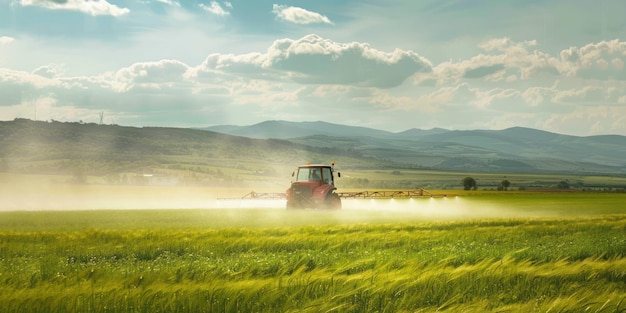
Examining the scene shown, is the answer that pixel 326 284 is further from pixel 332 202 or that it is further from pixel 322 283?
pixel 332 202

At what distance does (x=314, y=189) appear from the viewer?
47.6 metres

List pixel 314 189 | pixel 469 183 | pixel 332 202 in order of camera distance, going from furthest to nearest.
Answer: pixel 469 183, pixel 332 202, pixel 314 189

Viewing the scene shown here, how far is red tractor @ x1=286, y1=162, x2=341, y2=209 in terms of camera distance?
4731cm

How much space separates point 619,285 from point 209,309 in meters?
7.84

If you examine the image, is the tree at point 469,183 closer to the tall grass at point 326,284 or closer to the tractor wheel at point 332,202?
the tractor wheel at point 332,202

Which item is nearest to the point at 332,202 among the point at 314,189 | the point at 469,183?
the point at 314,189

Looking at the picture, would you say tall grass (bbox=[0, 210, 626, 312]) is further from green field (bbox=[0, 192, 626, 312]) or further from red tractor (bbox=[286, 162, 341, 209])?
red tractor (bbox=[286, 162, 341, 209])

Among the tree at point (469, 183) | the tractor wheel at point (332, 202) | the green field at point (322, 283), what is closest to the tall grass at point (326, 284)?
the green field at point (322, 283)

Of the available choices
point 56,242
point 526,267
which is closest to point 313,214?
point 56,242

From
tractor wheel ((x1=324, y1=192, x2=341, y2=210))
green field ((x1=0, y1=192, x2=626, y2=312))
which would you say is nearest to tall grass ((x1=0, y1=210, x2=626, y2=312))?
green field ((x1=0, y1=192, x2=626, y2=312))

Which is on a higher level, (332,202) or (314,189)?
(314,189)

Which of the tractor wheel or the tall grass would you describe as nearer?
the tall grass

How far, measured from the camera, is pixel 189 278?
11.4 metres

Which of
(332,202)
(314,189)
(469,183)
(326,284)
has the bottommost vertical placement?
(469,183)
